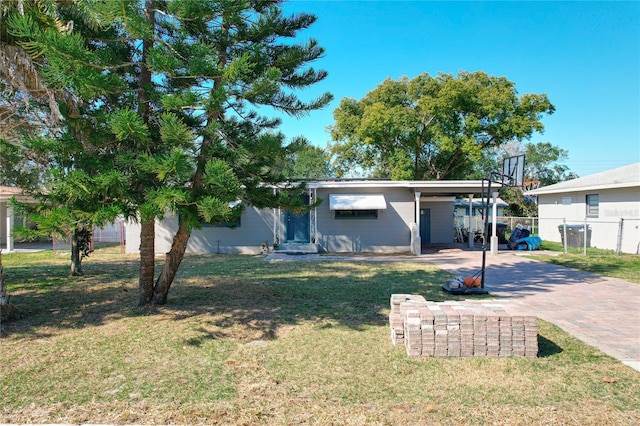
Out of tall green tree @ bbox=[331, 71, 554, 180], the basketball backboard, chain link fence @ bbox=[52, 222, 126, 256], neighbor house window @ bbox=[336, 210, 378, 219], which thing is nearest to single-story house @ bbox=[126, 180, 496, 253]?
neighbor house window @ bbox=[336, 210, 378, 219]

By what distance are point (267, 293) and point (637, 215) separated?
1448 cm

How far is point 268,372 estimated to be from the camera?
394cm

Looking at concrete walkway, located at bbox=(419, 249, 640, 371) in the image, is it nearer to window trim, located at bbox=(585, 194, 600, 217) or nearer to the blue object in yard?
the blue object in yard

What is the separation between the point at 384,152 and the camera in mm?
25766

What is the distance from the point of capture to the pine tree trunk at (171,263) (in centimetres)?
616

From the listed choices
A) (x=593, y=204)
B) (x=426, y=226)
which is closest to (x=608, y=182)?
(x=593, y=204)

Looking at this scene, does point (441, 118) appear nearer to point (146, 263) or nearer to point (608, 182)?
point (608, 182)

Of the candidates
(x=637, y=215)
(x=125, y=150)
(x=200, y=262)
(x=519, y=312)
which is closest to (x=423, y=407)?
(x=519, y=312)

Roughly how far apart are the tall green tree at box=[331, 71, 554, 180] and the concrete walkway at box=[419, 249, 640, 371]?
12.1 metres

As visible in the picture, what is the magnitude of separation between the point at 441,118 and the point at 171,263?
19851 millimetres

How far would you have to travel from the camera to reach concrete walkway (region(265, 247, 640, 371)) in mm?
5070

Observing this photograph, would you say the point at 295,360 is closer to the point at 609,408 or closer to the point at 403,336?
the point at 403,336

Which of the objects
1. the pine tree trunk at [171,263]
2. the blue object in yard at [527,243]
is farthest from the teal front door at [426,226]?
the pine tree trunk at [171,263]

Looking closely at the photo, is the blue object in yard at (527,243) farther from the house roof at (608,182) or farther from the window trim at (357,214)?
the window trim at (357,214)
